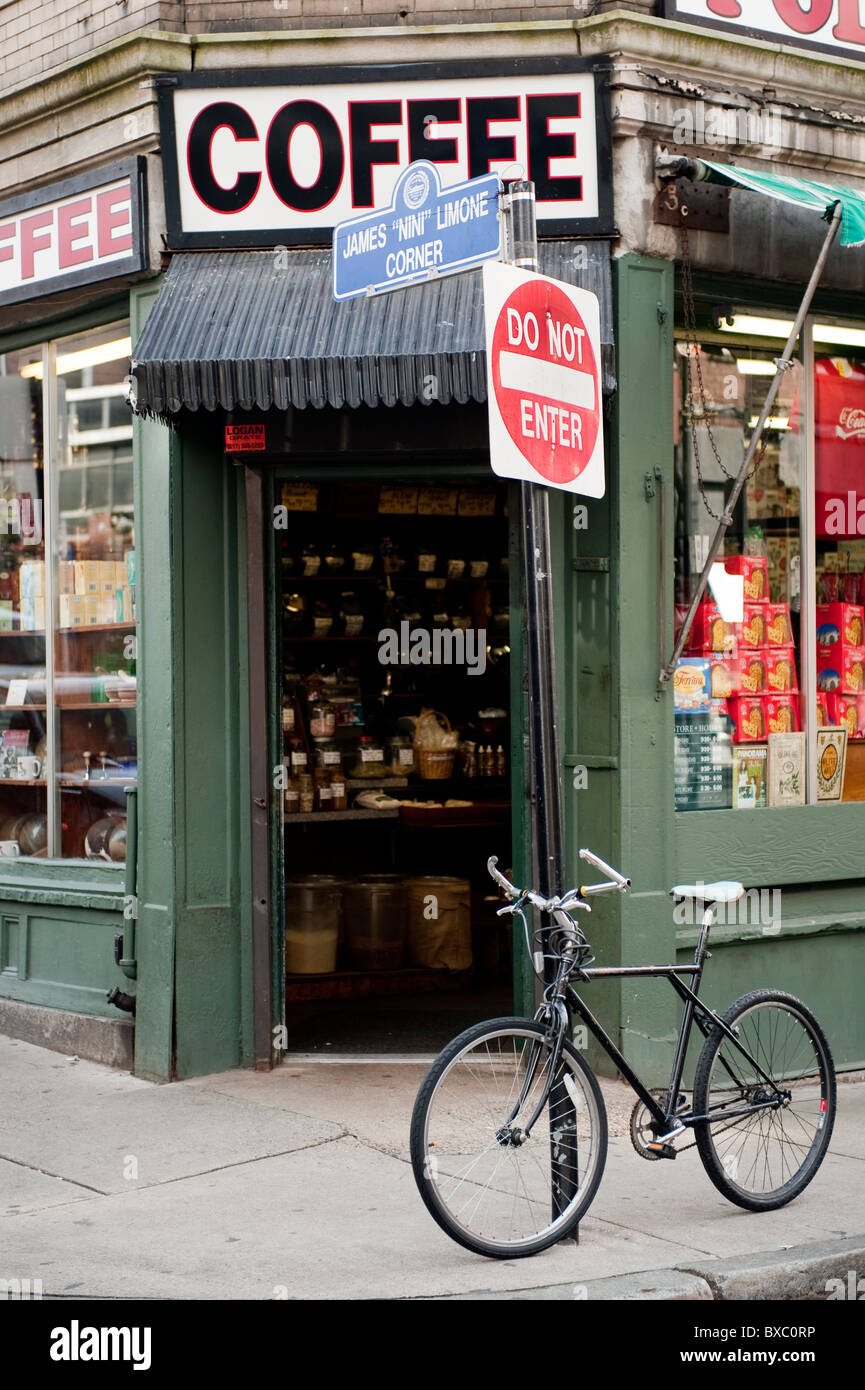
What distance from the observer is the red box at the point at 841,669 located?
836cm

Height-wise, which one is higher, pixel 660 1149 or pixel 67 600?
pixel 67 600

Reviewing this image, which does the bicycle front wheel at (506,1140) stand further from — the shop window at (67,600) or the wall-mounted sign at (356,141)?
the wall-mounted sign at (356,141)

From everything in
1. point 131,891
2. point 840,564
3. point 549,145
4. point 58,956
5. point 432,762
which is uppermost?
point 549,145

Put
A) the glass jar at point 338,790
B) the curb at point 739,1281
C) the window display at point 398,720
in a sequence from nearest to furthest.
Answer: the curb at point 739,1281 < the window display at point 398,720 < the glass jar at point 338,790

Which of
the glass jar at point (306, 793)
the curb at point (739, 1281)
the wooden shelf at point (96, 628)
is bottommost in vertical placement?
the curb at point (739, 1281)

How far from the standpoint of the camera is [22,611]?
9.09m

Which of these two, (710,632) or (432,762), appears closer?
(710,632)

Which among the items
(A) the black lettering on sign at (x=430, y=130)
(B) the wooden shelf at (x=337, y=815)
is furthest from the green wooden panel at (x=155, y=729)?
(B) the wooden shelf at (x=337, y=815)

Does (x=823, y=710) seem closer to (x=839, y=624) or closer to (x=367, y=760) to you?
(x=839, y=624)

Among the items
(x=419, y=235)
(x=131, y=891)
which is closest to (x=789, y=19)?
(x=419, y=235)

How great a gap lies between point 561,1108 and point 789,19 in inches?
222

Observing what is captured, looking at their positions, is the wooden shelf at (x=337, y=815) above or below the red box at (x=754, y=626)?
below

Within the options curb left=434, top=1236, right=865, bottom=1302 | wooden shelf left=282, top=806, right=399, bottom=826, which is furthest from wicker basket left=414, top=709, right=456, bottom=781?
curb left=434, top=1236, right=865, bottom=1302

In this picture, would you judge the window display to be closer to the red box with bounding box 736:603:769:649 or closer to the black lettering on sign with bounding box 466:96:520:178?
the red box with bounding box 736:603:769:649
